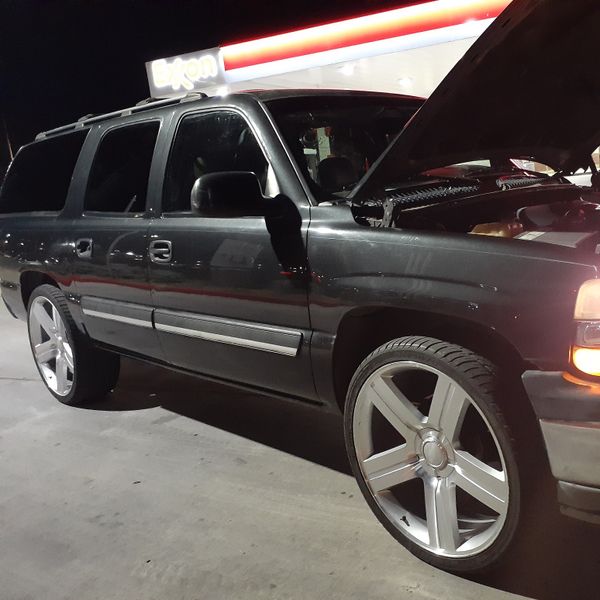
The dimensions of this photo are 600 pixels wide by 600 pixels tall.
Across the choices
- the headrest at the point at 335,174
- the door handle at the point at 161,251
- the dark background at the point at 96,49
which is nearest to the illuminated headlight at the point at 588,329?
the headrest at the point at 335,174

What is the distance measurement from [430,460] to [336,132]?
161cm

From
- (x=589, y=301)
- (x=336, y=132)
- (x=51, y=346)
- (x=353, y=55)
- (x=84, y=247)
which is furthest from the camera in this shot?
(x=353, y=55)

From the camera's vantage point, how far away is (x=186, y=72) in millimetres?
12000

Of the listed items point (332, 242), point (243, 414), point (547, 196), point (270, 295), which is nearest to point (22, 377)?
point (243, 414)

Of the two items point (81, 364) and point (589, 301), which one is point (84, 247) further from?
point (589, 301)

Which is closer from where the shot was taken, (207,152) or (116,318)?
(207,152)

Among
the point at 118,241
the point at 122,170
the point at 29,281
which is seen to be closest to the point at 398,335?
the point at 118,241

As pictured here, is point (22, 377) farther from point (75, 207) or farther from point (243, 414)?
point (243, 414)

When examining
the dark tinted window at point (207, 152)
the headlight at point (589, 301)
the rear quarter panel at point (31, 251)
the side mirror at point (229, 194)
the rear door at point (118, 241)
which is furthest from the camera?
the rear quarter panel at point (31, 251)

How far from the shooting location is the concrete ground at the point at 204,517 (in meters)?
2.29

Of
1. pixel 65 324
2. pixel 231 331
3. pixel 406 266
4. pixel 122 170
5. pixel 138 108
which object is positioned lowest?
pixel 65 324

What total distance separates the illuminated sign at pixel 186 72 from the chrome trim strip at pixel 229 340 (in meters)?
9.32

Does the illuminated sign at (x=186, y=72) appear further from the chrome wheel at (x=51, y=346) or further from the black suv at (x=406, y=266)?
the black suv at (x=406, y=266)

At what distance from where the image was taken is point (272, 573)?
2.37 m
